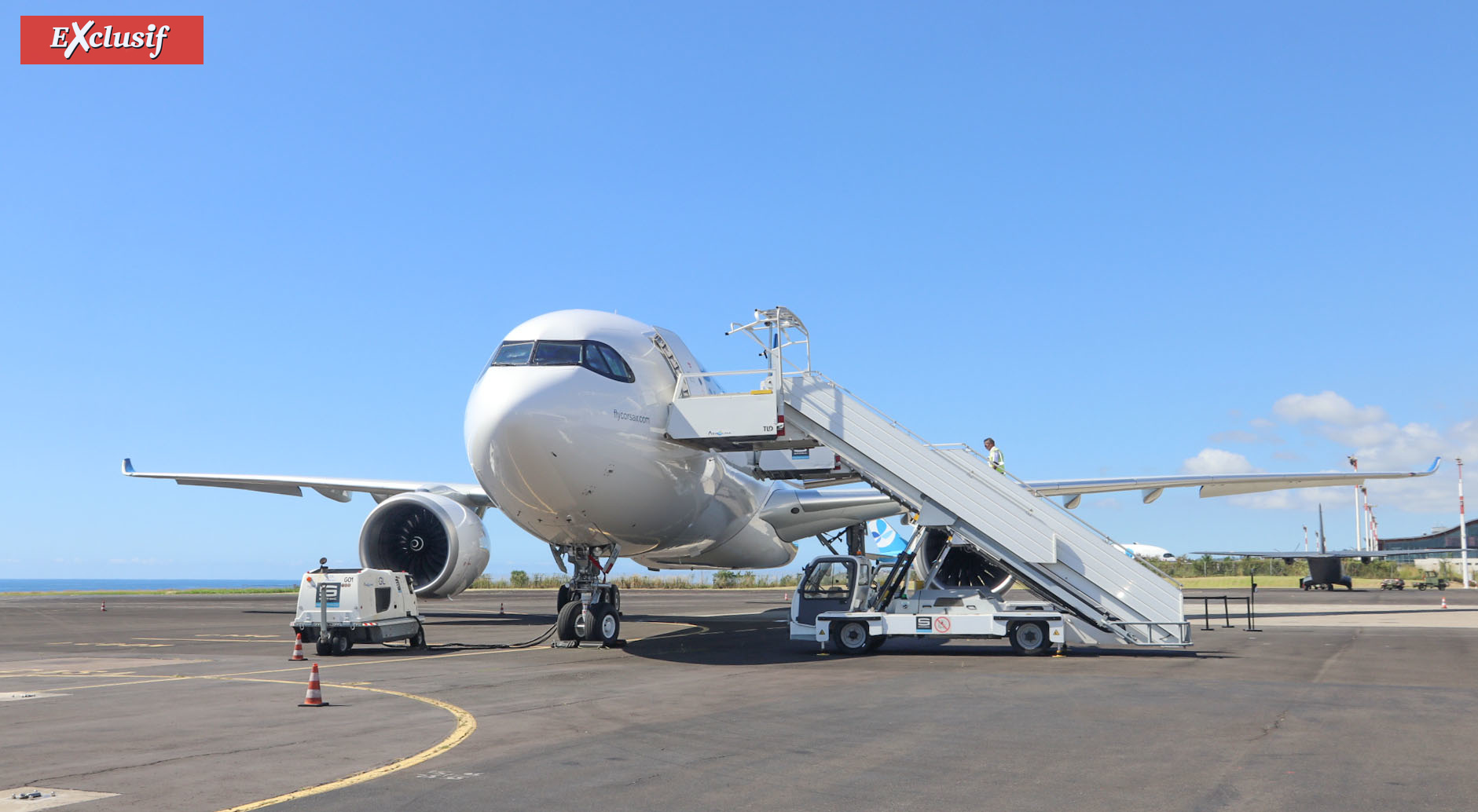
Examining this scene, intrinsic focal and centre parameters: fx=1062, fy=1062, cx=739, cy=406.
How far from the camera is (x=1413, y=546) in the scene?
397 feet

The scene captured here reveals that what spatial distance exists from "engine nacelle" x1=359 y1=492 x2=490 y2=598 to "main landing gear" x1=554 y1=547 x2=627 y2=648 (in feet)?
12.2

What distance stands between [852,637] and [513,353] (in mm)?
6842

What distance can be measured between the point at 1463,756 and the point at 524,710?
7.47 meters

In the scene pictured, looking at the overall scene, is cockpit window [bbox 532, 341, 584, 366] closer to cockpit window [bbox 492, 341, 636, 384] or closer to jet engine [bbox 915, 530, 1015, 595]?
cockpit window [bbox 492, 341, 636, 384]

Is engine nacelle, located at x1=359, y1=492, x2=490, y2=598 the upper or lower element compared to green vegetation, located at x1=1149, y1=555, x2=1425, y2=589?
upper

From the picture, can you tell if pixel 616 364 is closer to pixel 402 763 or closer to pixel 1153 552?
pixel 402 763

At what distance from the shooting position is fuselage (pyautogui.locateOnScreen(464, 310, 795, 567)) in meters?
14.2

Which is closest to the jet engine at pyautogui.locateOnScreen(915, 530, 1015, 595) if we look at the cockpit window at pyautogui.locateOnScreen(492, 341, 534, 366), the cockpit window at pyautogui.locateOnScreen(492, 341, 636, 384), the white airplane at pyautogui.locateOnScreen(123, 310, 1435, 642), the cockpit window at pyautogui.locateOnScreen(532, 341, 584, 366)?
the white airplane at pyautogui.locateOnScreen(123, 310, 1435, 642)

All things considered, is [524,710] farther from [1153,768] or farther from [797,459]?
[797,459]

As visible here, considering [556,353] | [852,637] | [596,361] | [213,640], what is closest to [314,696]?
[556,353]

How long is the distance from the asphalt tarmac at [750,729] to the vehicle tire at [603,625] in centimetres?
58

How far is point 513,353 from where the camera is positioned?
15086mm

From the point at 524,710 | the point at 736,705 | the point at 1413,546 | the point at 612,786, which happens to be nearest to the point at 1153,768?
the point at 612,786

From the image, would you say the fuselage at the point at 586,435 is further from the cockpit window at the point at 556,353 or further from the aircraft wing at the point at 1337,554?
the aircraft wing at the point at 1337,554
